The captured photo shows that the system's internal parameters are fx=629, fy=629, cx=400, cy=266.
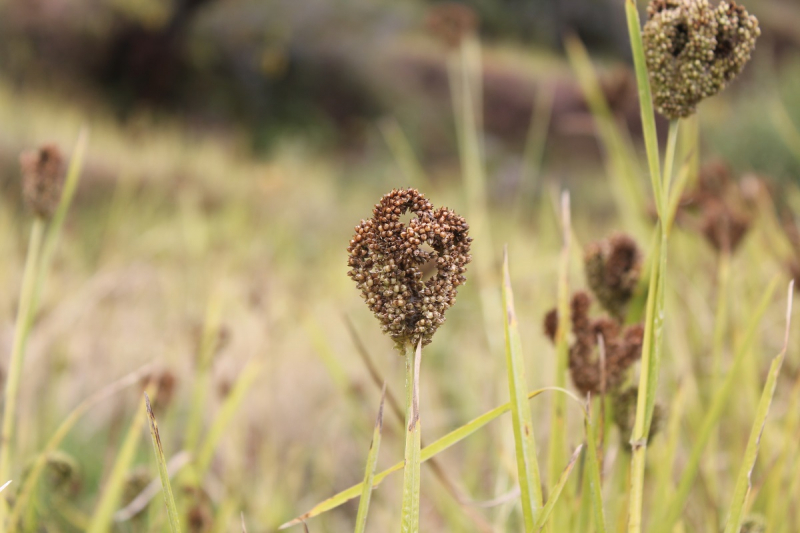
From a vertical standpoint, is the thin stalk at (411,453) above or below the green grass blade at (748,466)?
above

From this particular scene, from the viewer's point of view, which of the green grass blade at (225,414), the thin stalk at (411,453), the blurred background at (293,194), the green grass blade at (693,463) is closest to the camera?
the thin stalk at (411,453)

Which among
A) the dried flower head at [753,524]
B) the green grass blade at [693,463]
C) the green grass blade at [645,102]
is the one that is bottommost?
the dried flower head at [753,524]

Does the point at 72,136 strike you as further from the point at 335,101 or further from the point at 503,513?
the point at 503,513

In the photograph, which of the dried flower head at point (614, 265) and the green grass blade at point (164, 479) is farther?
the dried flower head at point (614, 265)

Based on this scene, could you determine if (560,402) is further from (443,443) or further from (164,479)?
(164,479)

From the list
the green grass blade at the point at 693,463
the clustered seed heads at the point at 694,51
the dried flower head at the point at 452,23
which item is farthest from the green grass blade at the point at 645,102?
the dried flower head at the point at 452,23

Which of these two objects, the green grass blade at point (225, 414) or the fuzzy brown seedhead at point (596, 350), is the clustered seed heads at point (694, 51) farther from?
the green grass blade at point (225, 414)

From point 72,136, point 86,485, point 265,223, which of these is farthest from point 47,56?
point 86,485

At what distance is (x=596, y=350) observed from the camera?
1.08 feet

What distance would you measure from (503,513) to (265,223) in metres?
1.91

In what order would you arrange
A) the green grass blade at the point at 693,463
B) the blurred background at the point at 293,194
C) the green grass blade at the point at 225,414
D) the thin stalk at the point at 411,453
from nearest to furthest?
1. the thin stalk at the point at 411,453
2. the green grass blade at the point at 693,463
3. the green grass blade at the point at 225,414
4. the blurred background at the point at 293,194

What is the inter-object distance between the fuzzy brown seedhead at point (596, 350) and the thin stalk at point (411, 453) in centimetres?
13

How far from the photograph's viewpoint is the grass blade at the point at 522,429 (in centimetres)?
24

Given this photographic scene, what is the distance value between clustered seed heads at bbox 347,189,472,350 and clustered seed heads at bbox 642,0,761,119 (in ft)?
0.43
